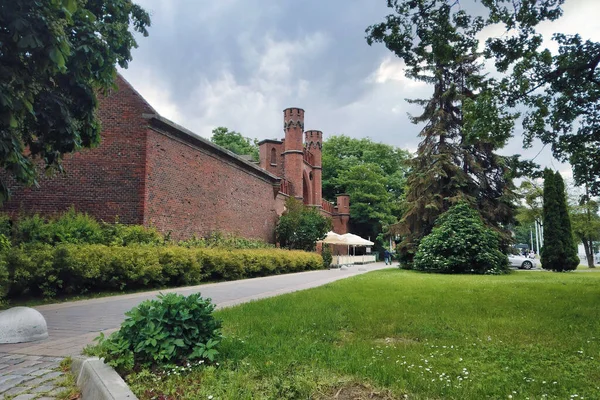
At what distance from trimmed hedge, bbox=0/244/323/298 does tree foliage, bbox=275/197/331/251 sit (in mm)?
12020

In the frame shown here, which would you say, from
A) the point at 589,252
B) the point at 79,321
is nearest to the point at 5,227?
the point at 79,321

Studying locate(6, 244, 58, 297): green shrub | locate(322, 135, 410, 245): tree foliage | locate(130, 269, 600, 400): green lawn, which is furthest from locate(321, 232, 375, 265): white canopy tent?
locate(130, 269, 600, 400): green lawn

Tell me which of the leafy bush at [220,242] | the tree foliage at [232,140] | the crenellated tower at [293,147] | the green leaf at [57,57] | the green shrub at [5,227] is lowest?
the leafy bush at [220,242]

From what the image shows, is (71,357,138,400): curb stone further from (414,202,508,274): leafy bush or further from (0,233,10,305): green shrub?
(414,202,508,274): leafy bush

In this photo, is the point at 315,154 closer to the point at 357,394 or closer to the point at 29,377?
the point at 29,377

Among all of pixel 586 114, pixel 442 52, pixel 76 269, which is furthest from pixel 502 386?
pixel 76 269

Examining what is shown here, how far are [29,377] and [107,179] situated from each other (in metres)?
11.0

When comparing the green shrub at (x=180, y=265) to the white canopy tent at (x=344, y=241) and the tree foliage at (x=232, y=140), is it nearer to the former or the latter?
the white canopy tent at (x=344, y=241)

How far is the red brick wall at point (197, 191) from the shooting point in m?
14.8

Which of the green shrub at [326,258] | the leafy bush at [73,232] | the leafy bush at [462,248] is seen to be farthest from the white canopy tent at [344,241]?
the leafy bush at [73,232]

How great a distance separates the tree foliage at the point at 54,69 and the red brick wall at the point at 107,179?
612 cm

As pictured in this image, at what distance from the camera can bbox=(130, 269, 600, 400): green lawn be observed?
3035 mm

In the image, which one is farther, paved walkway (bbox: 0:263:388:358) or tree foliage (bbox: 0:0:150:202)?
paved walkway (bbox: 0:263:388:358)

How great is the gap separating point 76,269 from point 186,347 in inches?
256
